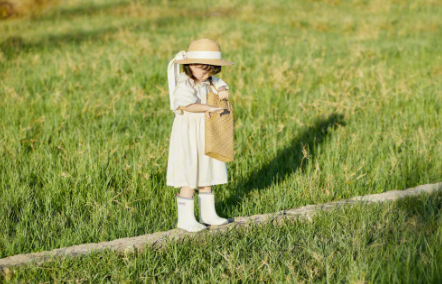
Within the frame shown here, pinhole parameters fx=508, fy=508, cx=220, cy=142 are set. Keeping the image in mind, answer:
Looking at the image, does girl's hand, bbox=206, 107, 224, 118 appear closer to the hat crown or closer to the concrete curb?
the hat crown

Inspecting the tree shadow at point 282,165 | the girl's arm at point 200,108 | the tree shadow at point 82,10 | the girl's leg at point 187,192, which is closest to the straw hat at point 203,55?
the girl's arm at point 200,108

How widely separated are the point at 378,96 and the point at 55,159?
4282 millimetres

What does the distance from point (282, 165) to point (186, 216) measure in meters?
1.55

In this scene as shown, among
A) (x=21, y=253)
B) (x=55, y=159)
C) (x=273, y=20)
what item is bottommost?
(x=21, y=253)

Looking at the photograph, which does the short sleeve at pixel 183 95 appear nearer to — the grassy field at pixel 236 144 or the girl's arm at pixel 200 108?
the girl's arm at pixel 200 108

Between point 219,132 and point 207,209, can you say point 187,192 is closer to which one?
point 207,209

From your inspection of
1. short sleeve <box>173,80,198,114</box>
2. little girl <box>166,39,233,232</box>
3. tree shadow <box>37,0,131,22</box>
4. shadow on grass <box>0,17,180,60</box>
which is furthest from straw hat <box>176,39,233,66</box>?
tree shadow <box>37,0,131,22</box>

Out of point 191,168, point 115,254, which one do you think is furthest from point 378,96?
point 115,254

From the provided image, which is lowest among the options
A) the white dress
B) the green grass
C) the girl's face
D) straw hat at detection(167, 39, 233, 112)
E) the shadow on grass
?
the green grass

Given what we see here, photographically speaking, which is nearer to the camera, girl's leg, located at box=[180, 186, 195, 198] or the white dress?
the white dress

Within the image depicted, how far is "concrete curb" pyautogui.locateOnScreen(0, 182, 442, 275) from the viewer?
9.47 feet

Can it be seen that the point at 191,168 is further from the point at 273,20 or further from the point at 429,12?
the point at 429,12

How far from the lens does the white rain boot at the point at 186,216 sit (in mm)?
3355

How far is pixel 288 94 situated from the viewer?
7219 mm
